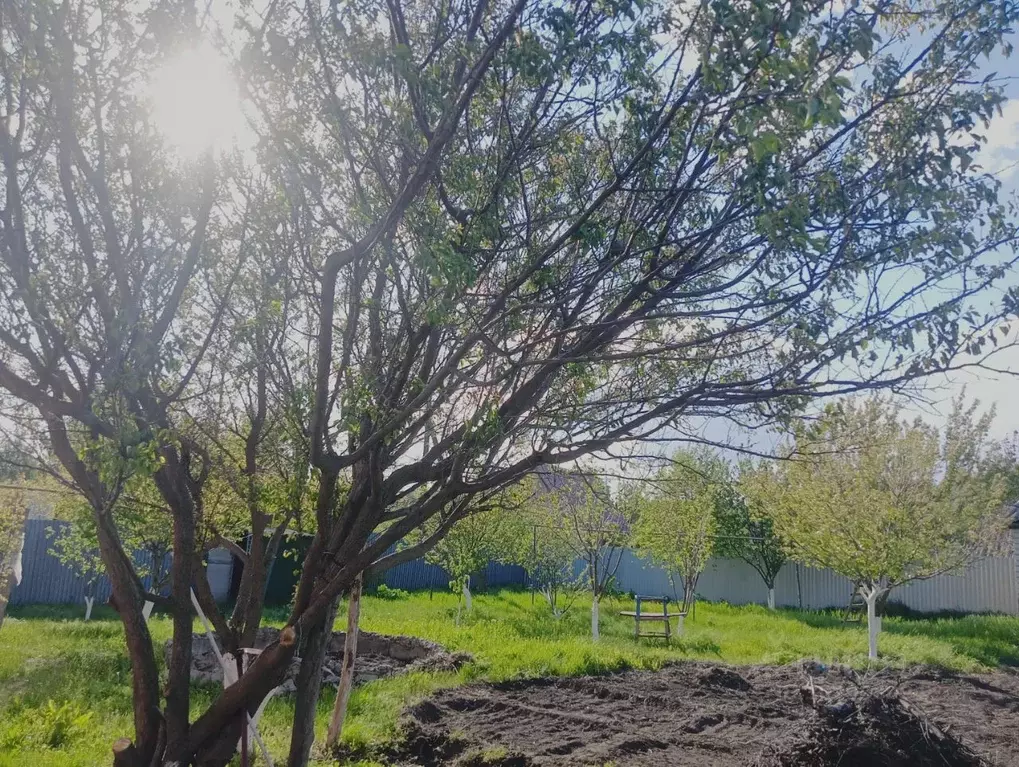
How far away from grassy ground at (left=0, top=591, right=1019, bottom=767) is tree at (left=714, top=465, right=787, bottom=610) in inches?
69.2

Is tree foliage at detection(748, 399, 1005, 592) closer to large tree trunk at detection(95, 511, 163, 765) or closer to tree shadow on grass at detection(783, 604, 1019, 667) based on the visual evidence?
tree shadow on grass at detection(783, 604, 1019, 667)

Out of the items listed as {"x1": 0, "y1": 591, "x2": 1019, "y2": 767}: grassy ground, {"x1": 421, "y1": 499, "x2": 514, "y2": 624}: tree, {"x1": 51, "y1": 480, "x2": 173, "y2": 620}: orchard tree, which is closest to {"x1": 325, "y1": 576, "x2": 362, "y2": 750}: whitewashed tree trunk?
{"x1": 0, "y1": 591, "x2": 1019, "y2": 767}: grassy ground

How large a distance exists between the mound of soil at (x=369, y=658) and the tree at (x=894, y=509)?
6.53 metres

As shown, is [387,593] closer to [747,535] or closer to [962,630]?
[747,535]

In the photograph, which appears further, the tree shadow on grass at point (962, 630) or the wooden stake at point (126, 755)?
the tree shadow on grass at point (962, 630)

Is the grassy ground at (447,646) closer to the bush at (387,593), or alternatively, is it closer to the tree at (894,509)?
the bush at (387,593)

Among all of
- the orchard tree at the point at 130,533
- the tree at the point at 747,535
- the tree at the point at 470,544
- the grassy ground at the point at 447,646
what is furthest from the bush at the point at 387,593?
the tree at the point at 747,535

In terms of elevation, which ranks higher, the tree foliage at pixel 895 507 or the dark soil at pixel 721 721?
the tree foliage at pixel 895 507

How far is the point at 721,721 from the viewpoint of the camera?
8.61m

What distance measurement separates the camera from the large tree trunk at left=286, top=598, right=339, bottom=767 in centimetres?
452

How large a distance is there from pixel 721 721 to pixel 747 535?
1608cm

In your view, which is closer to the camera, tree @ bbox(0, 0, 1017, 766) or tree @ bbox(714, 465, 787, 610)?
tree @ bbox(0, 0, 1017, 766)

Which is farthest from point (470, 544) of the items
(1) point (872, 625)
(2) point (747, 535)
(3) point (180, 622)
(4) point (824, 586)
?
(3) point (180, 622)

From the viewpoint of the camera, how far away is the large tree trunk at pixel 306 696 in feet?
14.8
